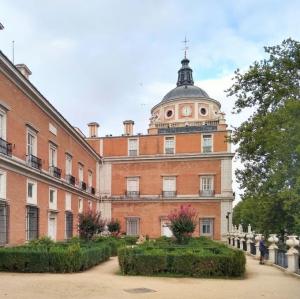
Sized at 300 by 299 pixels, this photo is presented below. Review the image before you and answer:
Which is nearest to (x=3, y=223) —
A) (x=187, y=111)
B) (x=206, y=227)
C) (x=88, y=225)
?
(x=88, y=225)

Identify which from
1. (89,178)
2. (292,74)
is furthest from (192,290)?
(89,178)

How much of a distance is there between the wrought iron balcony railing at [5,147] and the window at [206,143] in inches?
1024

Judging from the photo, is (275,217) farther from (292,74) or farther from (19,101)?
(19,101)

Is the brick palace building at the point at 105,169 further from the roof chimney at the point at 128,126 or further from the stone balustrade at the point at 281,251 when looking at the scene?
the stone balustrade at the point at 281,251

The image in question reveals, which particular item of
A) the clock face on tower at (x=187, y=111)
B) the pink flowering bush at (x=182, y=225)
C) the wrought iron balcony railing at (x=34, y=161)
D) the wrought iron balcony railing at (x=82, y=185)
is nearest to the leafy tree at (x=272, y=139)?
the pink flowering bush at (x=182, y=225)

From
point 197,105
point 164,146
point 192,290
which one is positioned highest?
point 197,105

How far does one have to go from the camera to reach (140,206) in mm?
44594

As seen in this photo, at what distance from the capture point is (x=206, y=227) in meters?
42.7

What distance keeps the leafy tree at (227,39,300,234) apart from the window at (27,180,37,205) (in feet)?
38.2

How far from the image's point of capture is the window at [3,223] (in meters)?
19.6

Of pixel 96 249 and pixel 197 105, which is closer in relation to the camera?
pixel 96 249

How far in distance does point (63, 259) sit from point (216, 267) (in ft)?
17.8

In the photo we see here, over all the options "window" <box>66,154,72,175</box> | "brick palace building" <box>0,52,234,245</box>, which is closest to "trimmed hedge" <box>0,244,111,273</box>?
"brick palace building" <box>0,52,234,245</box>

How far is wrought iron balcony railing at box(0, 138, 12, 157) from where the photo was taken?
66.0 ft
